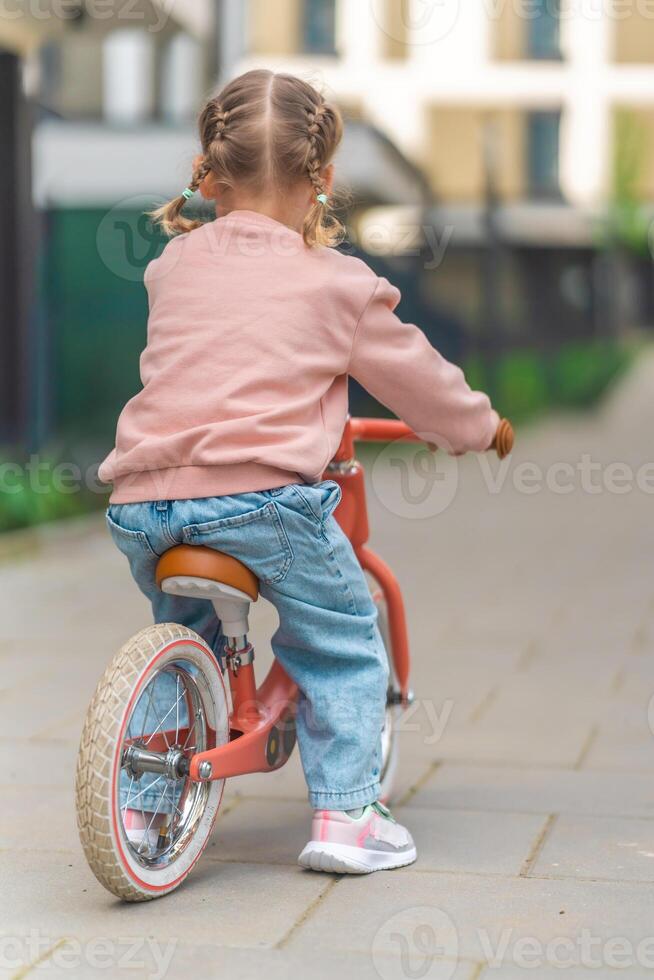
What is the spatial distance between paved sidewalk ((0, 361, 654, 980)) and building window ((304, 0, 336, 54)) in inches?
1183

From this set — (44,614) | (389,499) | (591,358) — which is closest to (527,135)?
(591,358)

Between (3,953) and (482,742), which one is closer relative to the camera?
(3,953)

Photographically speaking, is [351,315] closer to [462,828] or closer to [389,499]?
[462,828]

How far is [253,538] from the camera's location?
294 cm

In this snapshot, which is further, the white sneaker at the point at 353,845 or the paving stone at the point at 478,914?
the white sneaker at the point at 353,845

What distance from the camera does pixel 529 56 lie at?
38.4 m

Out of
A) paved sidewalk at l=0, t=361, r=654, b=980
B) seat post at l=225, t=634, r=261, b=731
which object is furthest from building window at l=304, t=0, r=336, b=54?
seat post at l=225, t=634, r=261, b=731

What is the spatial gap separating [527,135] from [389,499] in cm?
3024

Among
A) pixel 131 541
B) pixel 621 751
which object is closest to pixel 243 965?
pixel 131 541

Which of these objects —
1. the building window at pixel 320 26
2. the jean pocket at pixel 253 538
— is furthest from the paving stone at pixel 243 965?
the building window at pixel 320 26

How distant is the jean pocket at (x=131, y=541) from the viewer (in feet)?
9.79

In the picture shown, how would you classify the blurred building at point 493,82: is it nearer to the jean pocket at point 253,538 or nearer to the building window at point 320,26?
the building window at point 320,26

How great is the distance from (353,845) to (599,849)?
583 millimetres

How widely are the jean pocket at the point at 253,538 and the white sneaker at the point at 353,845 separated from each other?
56cm
